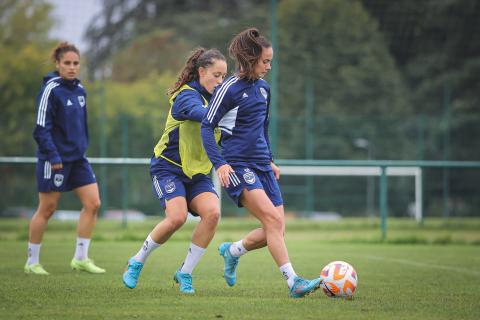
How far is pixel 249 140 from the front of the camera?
6.44 meters

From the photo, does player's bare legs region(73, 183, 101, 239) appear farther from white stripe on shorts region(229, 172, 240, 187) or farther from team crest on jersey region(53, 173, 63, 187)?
white stripe on shorts region(229, 172, 240, 187)

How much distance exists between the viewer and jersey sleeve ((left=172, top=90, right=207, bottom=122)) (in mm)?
6486

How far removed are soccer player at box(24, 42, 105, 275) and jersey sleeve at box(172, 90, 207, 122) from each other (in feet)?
6.45

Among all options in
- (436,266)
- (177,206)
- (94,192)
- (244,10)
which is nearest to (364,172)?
(244,10)

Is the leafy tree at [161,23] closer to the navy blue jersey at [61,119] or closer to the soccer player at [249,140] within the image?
the navy blue jersey at [61,119]

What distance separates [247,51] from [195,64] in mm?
592

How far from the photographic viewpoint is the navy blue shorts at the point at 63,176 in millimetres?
8312

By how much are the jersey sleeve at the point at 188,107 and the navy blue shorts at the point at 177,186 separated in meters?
0.47

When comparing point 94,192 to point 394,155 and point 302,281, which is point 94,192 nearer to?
point 302,281

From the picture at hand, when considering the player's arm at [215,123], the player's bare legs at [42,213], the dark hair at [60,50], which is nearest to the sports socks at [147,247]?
the player's arm at [215,123]

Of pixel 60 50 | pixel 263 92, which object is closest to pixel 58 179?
pixel 60 50

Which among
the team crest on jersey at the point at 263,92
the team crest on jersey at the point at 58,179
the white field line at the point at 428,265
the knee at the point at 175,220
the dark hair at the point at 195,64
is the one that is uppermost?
the dark hair at the point at 195,64

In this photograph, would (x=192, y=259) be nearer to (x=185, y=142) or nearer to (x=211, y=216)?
(x=211, y=216)

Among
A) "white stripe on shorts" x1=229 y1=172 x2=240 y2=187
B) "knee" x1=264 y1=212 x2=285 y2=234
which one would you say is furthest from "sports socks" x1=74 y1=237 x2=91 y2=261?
"knee" x1=264 y1=212 x2=285 y2=234
